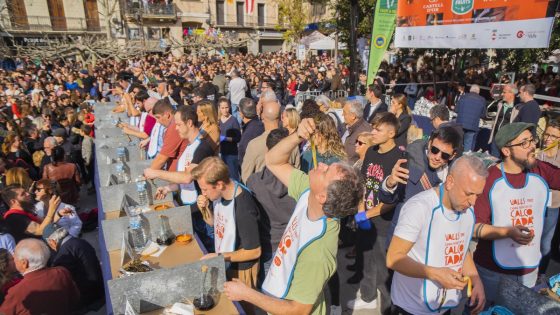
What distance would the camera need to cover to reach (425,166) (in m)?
3.05

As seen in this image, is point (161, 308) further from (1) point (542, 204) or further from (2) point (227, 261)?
(1) point (542, 204)

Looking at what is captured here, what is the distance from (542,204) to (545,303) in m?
0.95

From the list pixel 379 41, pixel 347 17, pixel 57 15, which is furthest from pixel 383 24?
pixel 57 15

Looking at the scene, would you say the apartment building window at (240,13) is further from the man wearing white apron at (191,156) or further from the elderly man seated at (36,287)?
the elderly man seated at (36,287)

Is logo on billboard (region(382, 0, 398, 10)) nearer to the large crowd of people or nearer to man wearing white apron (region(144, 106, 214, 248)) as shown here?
the large crowd of people

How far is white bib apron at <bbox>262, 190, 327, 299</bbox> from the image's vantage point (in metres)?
1.82

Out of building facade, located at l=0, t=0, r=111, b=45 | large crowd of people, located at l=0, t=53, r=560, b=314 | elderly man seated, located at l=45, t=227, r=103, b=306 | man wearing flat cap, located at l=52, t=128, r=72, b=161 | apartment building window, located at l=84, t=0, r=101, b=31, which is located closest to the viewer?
large crowd of people, located at l=0, t=53, r=560, b=314

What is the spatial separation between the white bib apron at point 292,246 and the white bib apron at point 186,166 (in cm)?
204

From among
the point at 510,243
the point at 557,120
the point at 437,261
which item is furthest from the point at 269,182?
the point at 557,120

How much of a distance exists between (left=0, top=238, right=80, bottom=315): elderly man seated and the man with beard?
1082 millimetres

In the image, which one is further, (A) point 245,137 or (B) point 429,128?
(B) point 429,128

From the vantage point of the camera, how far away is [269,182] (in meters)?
2.96

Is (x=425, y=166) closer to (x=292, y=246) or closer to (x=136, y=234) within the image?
(x=292, y=246)

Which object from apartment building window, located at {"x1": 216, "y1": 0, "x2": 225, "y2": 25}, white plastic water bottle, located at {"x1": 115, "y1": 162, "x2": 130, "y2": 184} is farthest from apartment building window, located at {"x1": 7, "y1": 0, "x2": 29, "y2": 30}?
white plastic water bottle, located at {"x1": 115, "y1": 162, "x2": 130, "y2": 184}
